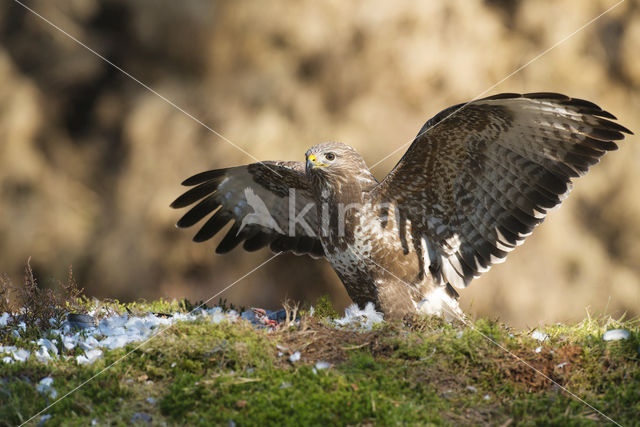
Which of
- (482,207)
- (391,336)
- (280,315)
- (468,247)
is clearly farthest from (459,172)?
(280,315)

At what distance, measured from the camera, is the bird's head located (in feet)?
15.0

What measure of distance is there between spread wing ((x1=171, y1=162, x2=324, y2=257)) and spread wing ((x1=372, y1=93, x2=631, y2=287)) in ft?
4.27

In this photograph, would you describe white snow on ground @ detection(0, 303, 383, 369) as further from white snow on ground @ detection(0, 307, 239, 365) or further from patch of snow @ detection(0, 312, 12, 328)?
patch of snow @ detection(0, 312, 12, 328)

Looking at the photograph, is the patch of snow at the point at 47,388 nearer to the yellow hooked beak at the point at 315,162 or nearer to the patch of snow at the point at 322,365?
the patch of snow at the point at 322,365

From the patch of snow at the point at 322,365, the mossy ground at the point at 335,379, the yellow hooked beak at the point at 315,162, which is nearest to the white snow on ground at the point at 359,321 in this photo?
the mossy ground at the point at 335,379

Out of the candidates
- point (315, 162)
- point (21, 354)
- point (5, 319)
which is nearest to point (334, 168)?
point (315, 162)

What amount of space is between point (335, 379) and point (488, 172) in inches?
93.6

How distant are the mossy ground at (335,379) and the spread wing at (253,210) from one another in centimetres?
234

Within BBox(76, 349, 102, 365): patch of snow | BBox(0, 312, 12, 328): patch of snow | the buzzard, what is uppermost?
the buzzard

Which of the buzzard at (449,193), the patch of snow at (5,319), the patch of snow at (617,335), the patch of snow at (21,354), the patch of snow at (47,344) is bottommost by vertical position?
the patch of snow at (5,319)

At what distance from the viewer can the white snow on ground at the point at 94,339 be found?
10.8 feet

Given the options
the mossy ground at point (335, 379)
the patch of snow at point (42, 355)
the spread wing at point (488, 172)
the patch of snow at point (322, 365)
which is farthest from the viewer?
the spread wing at point (488, 172)

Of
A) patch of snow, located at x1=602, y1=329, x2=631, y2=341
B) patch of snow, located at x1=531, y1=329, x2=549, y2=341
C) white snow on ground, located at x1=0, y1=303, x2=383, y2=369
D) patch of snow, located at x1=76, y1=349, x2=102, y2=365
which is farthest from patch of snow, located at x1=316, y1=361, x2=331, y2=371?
patch of snow, located at x1=602, y1=329, x2=631, y2=341

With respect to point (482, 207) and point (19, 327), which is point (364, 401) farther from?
point (19, 327)
